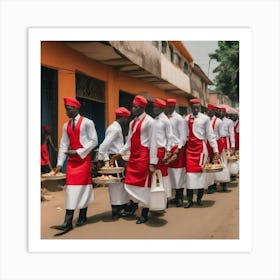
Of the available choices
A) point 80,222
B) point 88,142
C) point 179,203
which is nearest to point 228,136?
point 179,203

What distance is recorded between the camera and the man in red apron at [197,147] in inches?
270

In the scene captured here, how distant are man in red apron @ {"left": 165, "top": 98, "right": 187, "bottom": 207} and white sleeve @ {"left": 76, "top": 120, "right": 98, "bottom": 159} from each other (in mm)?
1959

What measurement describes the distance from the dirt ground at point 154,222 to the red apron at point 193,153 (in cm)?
69

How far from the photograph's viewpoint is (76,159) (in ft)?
18.3

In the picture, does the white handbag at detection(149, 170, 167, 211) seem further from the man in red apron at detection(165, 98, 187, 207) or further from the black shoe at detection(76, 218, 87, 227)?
the man in red apron at detection(165, 98, 187, 207)

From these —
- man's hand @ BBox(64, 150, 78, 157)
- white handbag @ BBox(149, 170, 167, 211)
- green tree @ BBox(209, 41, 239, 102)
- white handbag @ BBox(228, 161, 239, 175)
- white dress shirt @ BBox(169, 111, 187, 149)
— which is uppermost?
green tree @ BBox(209, 41, 239, 102)

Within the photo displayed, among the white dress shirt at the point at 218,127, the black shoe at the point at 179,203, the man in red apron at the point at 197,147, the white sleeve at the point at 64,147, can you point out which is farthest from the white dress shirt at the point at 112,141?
the white dress shirt at the point at 218,127

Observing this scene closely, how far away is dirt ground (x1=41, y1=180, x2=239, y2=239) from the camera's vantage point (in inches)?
210

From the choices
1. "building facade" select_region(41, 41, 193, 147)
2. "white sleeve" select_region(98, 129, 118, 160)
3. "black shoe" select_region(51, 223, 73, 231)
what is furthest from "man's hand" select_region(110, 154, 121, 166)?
"building facade" select_region(41, 41, 193, 147)

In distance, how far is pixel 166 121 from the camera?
6.47m

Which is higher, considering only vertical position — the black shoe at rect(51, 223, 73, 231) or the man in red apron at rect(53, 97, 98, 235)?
the man in red apron at rect(53, 97, 98, 235)

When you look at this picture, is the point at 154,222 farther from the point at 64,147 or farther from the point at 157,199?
the point at 64,147
